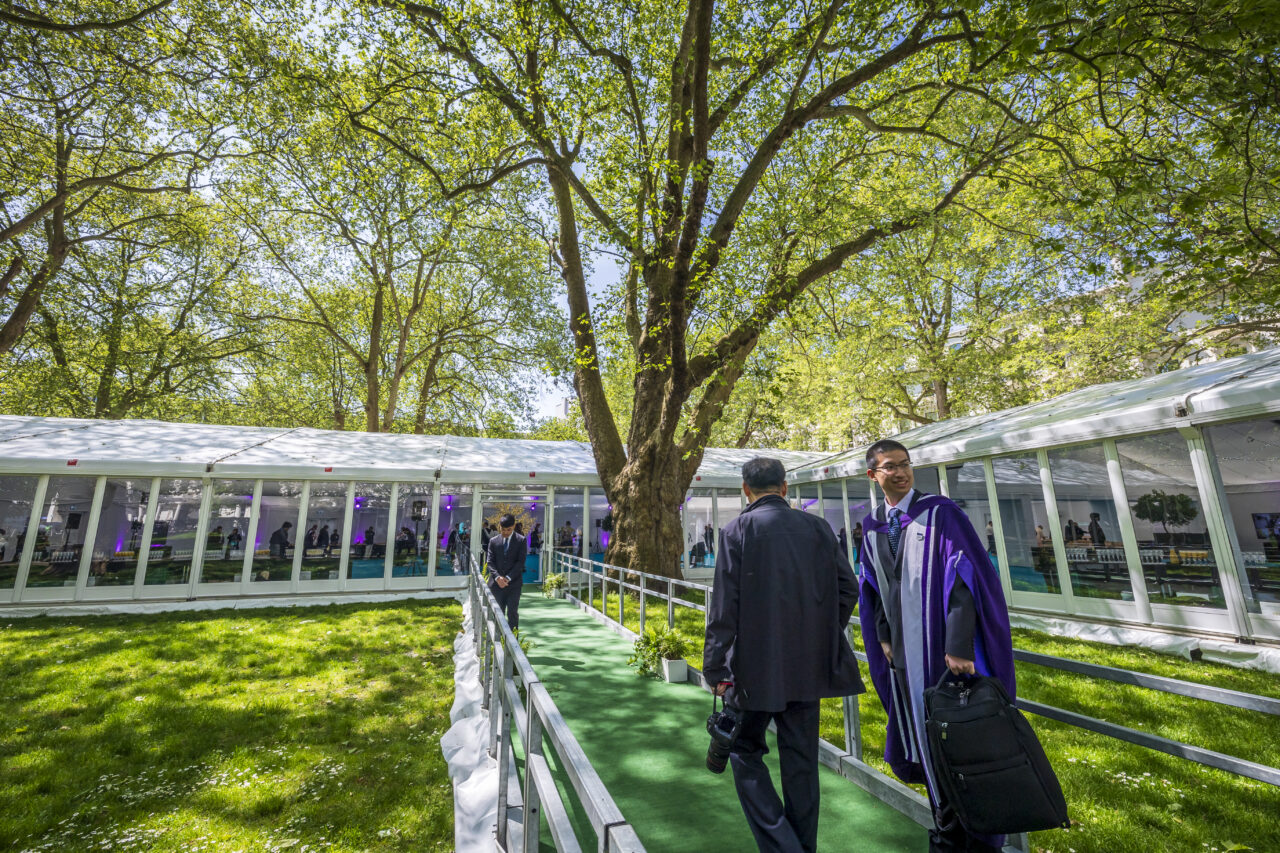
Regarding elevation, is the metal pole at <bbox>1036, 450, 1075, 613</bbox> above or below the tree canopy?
below

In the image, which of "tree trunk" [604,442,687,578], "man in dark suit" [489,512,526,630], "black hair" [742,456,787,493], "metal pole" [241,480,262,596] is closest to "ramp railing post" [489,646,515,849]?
"black hair" [742,456,787,493]

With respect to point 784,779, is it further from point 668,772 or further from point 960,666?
point 668,772

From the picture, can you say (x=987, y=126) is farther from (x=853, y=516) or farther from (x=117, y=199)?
(x=117, y=199)

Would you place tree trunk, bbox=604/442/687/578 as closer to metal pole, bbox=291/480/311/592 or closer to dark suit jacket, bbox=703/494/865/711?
metal pole, bbox=291/480/311/592

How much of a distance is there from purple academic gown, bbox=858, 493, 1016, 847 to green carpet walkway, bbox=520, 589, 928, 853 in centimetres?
90

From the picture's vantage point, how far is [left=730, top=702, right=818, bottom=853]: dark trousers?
2438mm

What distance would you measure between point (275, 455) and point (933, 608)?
14.5 metres

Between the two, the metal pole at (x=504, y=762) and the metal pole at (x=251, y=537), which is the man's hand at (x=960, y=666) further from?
the metal pole at (x=251, y=537)

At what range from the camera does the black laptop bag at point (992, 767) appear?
6.25ft

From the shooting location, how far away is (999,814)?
6.30 feet

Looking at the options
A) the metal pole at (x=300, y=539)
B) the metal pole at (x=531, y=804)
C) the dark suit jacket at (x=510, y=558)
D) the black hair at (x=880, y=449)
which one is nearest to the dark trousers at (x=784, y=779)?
the metal pole at (x=531, y=804)

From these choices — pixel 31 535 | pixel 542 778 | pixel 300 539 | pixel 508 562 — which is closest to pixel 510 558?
pixel 508 562

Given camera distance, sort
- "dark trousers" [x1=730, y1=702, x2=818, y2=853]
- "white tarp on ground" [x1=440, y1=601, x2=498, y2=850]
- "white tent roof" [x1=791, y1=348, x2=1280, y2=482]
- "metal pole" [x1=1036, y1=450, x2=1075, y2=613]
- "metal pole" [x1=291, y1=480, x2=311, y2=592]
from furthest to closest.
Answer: "metal pole" [x1=291, y1=480, x2=311, y2=592] → "metal pole" [x1=1036, y1=450, x2=1075, y2=613] → "white tent roof" [x1=791, y1=348, x2=1280, y2=482] → "white tarp on ground" [x1=440, y1=601, x2=498, y2=850] → "dark trousers" [x1=730, y1=702, x2=818, y2=853]

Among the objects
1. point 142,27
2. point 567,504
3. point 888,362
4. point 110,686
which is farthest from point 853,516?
point 142,27
